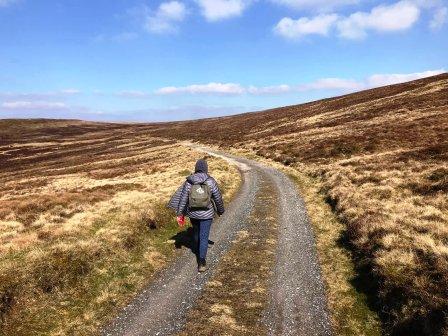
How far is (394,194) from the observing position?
21938 mm

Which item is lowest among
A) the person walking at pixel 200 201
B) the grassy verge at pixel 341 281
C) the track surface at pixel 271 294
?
the grassy verge at pixel 341 281

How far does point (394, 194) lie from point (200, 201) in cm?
1404

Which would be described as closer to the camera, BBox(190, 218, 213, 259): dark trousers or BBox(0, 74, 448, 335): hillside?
BBox(0, 74, 448, 335): hillside

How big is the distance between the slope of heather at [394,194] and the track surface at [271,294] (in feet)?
5.57

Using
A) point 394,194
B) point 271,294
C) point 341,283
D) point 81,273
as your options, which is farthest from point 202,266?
point 394,194

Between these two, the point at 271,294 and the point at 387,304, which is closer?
the point at 387,304

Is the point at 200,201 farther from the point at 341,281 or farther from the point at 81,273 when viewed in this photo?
the point at 341,281

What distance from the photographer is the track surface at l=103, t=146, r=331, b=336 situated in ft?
30.8

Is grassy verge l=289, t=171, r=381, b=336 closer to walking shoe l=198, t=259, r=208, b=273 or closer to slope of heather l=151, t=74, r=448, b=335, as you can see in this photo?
slope of heather l=151, t=74, r=448, b=335

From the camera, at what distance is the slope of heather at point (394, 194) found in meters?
9.97

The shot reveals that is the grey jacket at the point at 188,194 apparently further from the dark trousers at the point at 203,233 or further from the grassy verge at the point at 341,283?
the grassy verge at the point at 341,283

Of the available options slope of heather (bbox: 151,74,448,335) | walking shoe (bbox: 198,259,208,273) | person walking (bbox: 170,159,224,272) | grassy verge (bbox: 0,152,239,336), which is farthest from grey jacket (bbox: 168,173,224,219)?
slope of heather (bbox: 151,74,448,335)

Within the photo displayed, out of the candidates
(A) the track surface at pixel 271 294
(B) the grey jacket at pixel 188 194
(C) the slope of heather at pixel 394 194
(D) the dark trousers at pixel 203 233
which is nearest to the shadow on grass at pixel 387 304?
(C) the slope of heather at pixel 394 194

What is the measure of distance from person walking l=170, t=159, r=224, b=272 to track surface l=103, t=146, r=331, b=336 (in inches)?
40.6
